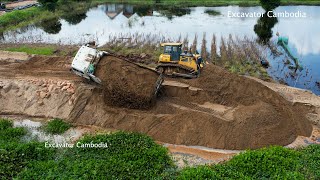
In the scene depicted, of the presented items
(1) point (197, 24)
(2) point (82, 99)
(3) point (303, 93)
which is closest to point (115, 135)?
(2) point (82, 99)

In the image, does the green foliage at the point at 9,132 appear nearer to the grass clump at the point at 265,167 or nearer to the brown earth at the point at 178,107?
the brown earth at the point at 178,107

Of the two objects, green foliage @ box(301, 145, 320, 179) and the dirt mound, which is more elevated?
the dirt mound

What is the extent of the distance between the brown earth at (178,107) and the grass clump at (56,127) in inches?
22.8

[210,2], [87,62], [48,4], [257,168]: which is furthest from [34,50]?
[210,2]

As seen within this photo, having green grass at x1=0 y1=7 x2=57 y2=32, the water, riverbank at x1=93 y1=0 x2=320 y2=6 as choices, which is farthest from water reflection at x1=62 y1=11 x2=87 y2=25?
riverbank at x1=93 y1=0 x2=320 y2=6

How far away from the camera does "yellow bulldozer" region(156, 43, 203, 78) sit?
58.7ft

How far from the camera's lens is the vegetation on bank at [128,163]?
1076 cm

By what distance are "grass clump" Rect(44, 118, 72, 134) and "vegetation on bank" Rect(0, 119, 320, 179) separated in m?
1.64

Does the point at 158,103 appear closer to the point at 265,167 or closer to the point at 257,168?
the point at 257,168

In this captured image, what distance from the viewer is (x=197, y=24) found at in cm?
3459

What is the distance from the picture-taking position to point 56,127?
14.2 m

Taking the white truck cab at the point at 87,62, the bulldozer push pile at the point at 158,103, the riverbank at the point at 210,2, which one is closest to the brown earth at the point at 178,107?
the bulldozer push pile at the point at 158,103

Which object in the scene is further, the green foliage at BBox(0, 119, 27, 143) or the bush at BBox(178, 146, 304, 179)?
the green foliage at BBox(0, 119, 27, 143)

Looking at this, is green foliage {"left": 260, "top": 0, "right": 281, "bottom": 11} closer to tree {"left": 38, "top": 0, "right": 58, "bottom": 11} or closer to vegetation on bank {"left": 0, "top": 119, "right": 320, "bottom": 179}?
tree {"left": 38, "top": 0, "right": 58, "bottom": 11}
